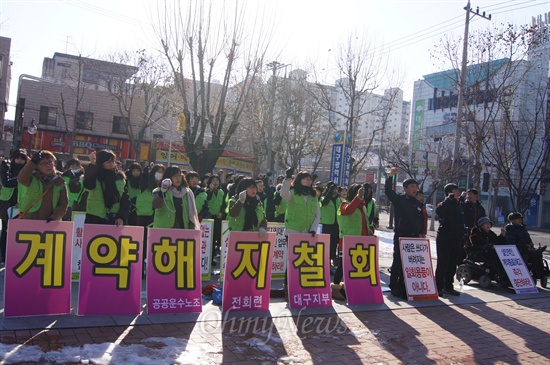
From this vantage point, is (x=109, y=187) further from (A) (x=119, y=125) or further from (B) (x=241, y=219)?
(A) (x=119, y=125)

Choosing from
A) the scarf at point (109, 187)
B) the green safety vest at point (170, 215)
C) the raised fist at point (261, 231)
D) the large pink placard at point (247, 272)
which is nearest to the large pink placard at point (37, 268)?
the scarf at point (109, 187)

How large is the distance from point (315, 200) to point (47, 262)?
11.7 feet

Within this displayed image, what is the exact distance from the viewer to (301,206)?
7.04 meters

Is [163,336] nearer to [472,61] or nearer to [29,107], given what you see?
[472,61]

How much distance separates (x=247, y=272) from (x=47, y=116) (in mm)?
34230

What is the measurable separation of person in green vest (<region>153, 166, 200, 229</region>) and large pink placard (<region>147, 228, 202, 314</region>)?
2.72ft

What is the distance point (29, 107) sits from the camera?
35.2 m

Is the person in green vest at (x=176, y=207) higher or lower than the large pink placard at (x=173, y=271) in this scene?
higher

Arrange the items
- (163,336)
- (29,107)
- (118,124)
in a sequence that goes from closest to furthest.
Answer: (163,336), (29,107), (118,124)

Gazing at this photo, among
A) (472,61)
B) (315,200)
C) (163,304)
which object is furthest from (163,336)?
(472,61)

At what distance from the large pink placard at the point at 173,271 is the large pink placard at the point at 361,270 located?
6.95 ft

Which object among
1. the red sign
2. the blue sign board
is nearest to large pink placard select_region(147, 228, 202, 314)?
the blue sign board

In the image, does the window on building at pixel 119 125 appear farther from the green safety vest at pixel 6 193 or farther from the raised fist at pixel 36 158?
the raised fist at pixel 36 158

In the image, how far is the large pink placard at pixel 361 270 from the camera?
22.3 ft
